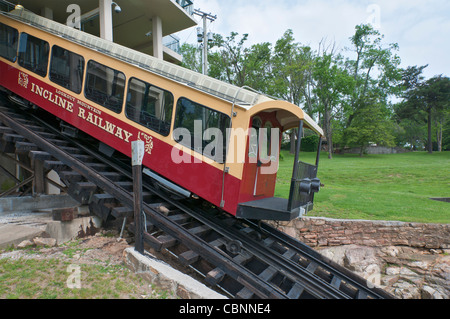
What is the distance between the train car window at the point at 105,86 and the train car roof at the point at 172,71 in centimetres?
37

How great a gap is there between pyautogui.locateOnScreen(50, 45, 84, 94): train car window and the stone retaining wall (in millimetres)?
6183

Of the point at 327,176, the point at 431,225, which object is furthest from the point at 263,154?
the point at 327,176

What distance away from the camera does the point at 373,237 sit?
7.42 m

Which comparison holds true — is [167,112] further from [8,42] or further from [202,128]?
[8,42]

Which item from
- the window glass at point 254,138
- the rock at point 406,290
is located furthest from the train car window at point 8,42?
the rock at point 406,290

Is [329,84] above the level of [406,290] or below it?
above

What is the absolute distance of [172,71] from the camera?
5625 mm

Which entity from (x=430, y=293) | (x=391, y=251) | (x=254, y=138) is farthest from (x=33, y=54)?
(x=430, y=293)

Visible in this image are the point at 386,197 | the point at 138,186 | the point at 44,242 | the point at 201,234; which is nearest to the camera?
the point at 138,186

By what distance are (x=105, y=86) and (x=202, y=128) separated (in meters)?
2.66

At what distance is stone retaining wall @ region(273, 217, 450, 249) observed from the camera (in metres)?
7.25

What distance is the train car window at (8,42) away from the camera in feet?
23.4
